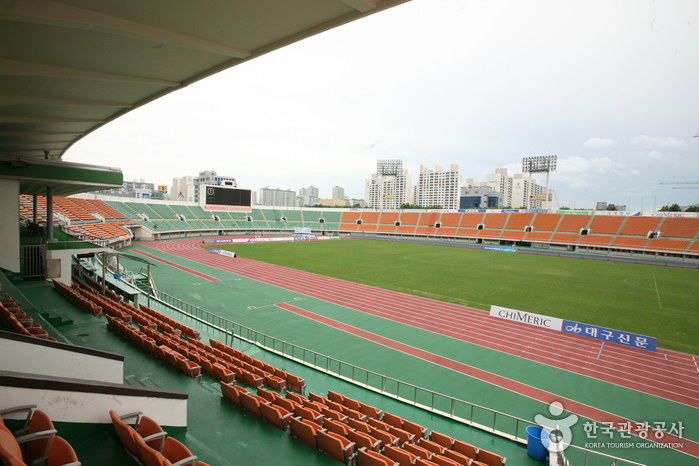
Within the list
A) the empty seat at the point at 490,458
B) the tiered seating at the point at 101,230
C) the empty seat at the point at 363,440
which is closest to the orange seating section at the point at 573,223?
the empty seat at the point at 490,458

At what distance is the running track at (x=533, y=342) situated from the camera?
11.5 m

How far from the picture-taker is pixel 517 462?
656cm

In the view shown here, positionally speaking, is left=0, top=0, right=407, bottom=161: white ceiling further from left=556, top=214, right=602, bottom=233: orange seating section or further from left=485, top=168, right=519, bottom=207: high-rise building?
left=485, top=168, right=519, bottom=207: high-rise building

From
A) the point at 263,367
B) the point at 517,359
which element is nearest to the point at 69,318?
the point at 263,367

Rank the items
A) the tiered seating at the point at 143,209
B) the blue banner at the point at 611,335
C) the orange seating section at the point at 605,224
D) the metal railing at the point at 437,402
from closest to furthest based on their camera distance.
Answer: the metal railing at the point at 437,402 → the blue banner at the point at 611,335 → the orange seating section at the point at 605,224 → the tiered seating at the point at 143,209

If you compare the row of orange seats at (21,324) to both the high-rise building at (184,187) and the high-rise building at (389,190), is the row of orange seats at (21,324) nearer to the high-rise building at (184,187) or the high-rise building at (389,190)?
the high-rise building at (184,187)

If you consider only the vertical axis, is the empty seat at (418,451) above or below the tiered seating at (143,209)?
below

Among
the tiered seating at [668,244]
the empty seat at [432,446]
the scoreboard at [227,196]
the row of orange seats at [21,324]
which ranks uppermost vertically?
the scoreboard at [227,196]

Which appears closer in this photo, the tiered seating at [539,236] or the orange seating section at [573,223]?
the orange seating section at [573,223]

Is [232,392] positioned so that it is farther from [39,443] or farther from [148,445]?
[39,443]

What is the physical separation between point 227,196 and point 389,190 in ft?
388

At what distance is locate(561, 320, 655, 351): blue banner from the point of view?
45.8 feet

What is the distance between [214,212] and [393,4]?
63.0 metres

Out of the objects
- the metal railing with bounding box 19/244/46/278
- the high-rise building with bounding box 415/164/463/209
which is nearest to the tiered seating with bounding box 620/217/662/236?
the metal railing with bounding box 19/244/46/278
